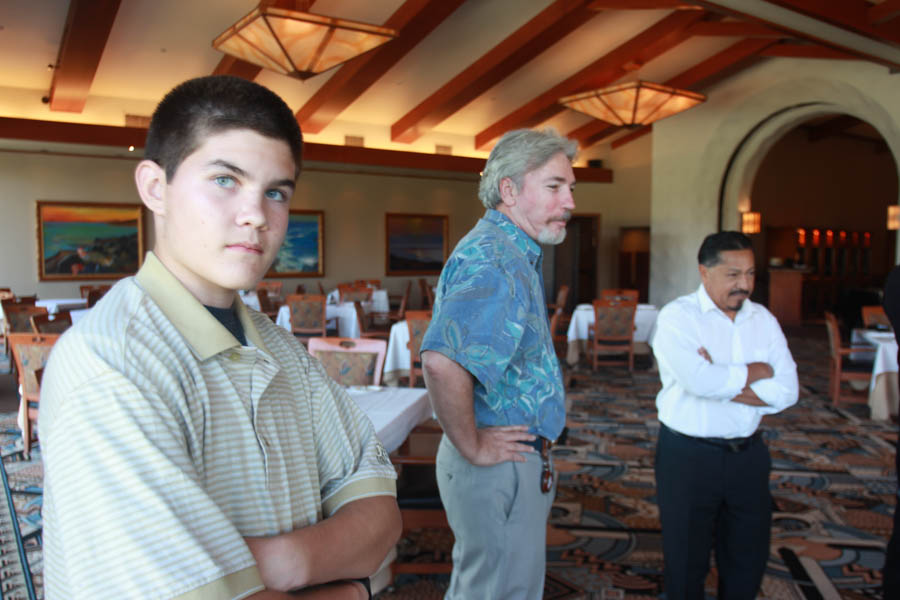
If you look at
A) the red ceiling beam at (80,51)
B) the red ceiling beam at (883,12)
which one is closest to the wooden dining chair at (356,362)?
the red ceiling beam at (80,51)

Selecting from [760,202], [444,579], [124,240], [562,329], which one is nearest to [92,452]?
[444,579]

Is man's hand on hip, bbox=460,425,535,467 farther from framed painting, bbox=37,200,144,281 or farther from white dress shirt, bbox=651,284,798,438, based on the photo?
framed painting, bbox=37,200,144,281

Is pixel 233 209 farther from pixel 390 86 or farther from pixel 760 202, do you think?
pixel 760 202

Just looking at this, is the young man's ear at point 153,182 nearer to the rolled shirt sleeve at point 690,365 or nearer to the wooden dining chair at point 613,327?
the rolled shirt sleeve at point 690,365

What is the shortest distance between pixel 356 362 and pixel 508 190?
2357mm

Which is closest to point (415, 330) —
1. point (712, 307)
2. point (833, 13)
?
point (712, 307)

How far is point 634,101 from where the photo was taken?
969cm

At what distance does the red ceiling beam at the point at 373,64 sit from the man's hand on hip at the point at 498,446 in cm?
720

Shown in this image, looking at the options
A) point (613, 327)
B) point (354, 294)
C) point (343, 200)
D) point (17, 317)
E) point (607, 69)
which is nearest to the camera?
point (17, 317)

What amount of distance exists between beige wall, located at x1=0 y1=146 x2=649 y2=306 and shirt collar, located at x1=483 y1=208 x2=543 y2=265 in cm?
1127

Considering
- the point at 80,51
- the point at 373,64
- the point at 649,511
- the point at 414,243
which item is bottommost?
the point at 649,511

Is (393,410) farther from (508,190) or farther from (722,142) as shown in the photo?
(722,142)

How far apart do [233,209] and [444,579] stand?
2590mm

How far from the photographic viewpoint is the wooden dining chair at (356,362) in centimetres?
390
